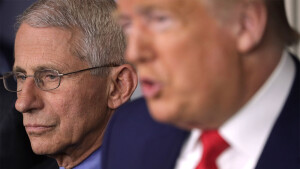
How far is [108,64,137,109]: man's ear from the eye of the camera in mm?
1773

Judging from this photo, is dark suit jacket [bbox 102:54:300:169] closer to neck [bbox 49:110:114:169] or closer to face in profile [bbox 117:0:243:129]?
face in profile [bbox 117:0:243:129]

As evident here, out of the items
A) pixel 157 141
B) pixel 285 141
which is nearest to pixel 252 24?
pixel 285 141

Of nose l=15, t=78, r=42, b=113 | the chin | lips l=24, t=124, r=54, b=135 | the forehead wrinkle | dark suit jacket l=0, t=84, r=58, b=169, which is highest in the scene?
the forehead wrinkle

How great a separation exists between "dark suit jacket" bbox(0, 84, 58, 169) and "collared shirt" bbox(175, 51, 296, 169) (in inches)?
45.7

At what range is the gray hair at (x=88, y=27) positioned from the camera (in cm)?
173

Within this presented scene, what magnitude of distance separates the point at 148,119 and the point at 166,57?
413 mm

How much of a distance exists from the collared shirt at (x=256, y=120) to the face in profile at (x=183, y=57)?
76mm

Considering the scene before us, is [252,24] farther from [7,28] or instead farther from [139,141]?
[7,28]

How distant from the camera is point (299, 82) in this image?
104cm

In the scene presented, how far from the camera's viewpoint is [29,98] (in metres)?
1.72

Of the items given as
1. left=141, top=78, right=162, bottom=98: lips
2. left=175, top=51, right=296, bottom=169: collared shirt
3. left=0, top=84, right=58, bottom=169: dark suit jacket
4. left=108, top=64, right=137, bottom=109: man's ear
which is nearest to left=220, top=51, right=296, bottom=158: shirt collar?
left=175, top=51, right=296, bottom=169: collared shirt

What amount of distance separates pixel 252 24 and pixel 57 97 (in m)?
0.92

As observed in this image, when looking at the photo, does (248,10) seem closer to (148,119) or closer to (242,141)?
(242,141)

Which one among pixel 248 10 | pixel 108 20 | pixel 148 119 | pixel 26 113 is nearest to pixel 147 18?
pixel 248 10
